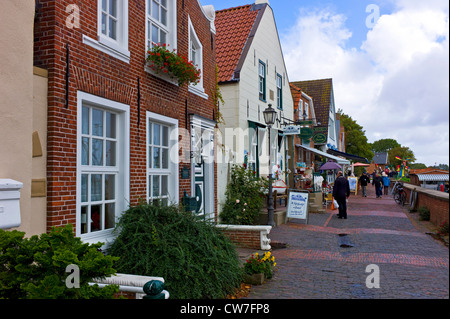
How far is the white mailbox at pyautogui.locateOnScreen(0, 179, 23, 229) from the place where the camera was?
4.04 meters

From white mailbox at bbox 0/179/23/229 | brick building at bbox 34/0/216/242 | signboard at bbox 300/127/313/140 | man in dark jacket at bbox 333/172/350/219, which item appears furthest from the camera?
signboard at bbox 300/127/313/140

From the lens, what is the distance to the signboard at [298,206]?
1280 centimetres

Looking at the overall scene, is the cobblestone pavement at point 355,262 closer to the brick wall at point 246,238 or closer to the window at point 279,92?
the brick wall at point 246,238

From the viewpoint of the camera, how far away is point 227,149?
12.0 metres

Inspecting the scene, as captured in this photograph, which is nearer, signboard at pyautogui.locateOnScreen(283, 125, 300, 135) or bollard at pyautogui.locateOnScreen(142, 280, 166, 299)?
bollard at pyautogui.locateOnScreen(142, 280, 166, 299)

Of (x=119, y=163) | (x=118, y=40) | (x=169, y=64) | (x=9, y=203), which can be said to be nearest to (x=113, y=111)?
(x=119, y=163)

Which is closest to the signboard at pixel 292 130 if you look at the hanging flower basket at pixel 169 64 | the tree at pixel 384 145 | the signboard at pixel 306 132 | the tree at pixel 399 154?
the signboard at pixel 306 132

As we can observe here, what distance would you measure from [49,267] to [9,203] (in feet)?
4.35

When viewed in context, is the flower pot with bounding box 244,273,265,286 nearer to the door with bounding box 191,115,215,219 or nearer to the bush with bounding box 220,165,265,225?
the door with bounding box 191,115,215,219

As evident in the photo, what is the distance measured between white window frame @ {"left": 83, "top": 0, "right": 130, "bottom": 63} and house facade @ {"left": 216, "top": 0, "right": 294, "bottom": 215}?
5.04 meters


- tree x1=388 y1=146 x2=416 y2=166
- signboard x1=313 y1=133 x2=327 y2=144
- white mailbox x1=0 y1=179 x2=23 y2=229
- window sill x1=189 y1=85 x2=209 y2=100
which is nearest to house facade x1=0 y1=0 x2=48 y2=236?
white mailbox x1=0 y1=179 x2=23 y2=229

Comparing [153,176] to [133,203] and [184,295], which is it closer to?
[133,203]
